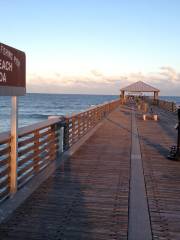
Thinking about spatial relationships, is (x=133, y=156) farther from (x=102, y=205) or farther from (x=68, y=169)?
(x=102, y=205)

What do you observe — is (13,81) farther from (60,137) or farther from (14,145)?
(60,137)

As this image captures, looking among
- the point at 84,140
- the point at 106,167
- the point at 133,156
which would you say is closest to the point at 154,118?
the point at 84,140

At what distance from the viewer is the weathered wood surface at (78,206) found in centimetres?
441

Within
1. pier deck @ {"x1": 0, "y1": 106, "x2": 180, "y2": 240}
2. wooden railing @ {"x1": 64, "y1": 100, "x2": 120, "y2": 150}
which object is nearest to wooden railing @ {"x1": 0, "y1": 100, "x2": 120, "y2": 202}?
wooden railing @ {"x1": 64, "y1": 100, "x2": 120, "y2": 150}

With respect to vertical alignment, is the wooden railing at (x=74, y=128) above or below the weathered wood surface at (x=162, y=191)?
above

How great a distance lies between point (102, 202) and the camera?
5621 millimetres

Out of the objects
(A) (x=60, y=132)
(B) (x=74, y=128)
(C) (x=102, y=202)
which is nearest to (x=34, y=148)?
(C) (x=102, y=202)

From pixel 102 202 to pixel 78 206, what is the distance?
420 millimetres

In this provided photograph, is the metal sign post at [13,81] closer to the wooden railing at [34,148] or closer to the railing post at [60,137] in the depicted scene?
the wooden railing at [34,148]

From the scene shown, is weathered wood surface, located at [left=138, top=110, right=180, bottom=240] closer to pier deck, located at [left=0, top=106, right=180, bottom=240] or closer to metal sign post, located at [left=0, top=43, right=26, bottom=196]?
pier deck, located at [left=0, top=106, right=180, bottom=240]

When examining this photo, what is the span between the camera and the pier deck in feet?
14.6

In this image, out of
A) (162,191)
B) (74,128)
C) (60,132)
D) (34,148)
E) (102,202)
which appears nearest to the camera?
(102,202)

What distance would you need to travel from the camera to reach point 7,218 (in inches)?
189

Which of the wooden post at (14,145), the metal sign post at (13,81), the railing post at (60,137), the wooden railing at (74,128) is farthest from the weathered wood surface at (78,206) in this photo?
the wooden railing at (74,128)
